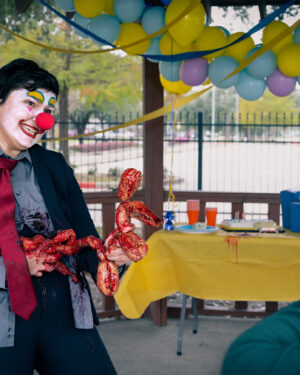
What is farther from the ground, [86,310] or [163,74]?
[163,74]

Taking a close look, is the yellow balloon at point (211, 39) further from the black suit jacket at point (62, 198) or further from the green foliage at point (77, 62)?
the green foliage at point (77, 62)

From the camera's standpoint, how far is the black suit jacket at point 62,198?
1399mm

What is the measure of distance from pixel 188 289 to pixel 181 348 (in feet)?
1.58

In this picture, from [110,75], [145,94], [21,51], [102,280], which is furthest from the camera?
[110,75]

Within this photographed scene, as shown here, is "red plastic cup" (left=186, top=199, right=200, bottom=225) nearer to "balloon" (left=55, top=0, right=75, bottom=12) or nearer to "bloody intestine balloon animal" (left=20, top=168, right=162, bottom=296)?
"balloon" (left=55, top=0, right=75, bottom=12)

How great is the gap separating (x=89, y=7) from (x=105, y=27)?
16 centimetres

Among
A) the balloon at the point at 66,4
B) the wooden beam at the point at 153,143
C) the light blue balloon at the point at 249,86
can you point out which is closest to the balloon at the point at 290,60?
the light blue balloon at the point at 249,86

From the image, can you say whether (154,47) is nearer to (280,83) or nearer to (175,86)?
(175,86)

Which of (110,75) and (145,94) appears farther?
(110,75)

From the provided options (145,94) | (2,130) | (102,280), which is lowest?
(102,280)

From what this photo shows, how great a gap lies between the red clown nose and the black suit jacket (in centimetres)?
16

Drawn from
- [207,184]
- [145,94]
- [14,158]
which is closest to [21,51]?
[145,94]

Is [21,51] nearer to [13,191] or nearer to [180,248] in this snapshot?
[180,248]

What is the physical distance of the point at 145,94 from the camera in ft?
12.5
